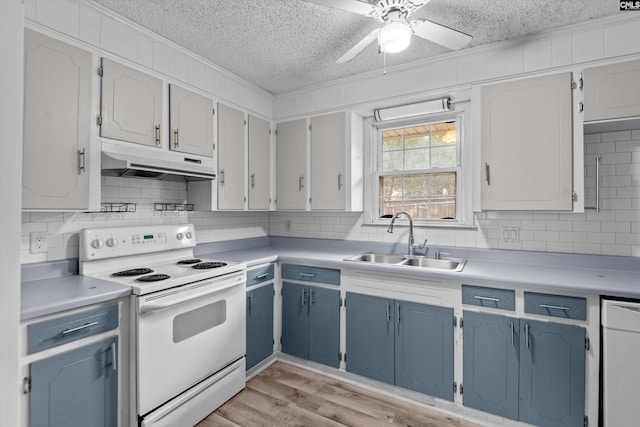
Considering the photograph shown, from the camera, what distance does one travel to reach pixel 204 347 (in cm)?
212

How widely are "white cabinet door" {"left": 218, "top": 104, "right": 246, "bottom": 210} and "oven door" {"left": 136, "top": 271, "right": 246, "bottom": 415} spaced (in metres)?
0.75

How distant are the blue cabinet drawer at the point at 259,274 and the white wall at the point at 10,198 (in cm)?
196

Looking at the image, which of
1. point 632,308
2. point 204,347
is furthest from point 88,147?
point 632,308

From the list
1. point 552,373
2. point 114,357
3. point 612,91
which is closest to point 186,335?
point 114,357

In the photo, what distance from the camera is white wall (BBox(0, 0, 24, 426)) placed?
59cm

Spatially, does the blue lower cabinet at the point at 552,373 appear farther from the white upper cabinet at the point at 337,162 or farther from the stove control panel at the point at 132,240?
the stove control panel at the point at 132,240

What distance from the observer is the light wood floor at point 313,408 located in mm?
2100

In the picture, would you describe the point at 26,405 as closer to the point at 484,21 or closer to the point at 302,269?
the point at 302,269

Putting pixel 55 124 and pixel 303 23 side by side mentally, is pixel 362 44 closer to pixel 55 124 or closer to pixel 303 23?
pixel 303 23

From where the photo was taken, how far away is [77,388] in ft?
5.12

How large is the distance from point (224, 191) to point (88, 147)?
3.49 feet

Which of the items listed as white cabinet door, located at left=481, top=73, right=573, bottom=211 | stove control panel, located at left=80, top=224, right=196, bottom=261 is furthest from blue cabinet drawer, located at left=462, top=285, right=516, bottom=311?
stove control panel, located at left=80, top=224, right=196, bottom=261

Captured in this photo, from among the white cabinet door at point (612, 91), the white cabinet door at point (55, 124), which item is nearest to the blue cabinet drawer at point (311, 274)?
the white cabinet door at point (55, 124)

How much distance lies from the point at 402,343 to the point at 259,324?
3.71 feet
